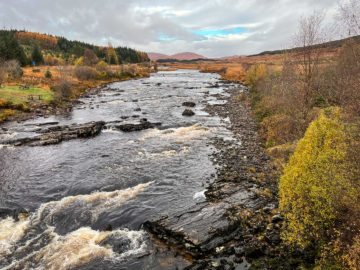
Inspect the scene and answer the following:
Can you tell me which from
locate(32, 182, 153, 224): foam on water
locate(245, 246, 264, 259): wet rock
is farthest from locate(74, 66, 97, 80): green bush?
locate(245, 246, 264, 259): wet rock

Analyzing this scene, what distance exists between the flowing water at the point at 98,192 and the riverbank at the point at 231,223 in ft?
2.63

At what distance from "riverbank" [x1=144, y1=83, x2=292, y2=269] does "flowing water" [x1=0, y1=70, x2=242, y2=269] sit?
80 centimetres

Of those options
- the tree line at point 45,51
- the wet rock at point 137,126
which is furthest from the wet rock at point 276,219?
the tree line at point 45,51

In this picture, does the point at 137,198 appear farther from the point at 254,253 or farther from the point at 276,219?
the point at 276,219

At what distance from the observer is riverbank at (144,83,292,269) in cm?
924

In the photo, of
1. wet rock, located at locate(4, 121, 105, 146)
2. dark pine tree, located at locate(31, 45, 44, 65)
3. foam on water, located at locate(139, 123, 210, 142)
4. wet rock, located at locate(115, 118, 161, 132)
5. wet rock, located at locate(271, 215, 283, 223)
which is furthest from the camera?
dark pine tree, located at locate(31, 45, 44, 65)

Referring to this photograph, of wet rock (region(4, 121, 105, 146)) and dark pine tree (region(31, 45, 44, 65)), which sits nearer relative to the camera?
wet rock (region(4, 121, 105, 146))

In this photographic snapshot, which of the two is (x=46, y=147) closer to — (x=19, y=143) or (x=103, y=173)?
(x=19, y=143)

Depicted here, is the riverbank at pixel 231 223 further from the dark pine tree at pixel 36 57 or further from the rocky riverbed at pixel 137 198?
the dark pine tree at pixel 36 57

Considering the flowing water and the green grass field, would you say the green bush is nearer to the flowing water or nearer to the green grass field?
the green grass field

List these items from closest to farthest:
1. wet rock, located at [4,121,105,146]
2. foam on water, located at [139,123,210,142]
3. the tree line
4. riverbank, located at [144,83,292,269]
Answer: riverbank, located at [144,83,292,269] < wet rock, located at [4,121,105,146] < foam on water, located at [139,123,210,142] < the tree line

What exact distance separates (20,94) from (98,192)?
37.5 metres

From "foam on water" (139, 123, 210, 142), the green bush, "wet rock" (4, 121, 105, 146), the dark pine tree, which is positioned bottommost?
"foam on water" (139, 123, 210, 142)

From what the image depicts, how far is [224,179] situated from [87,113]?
92.8 ft
